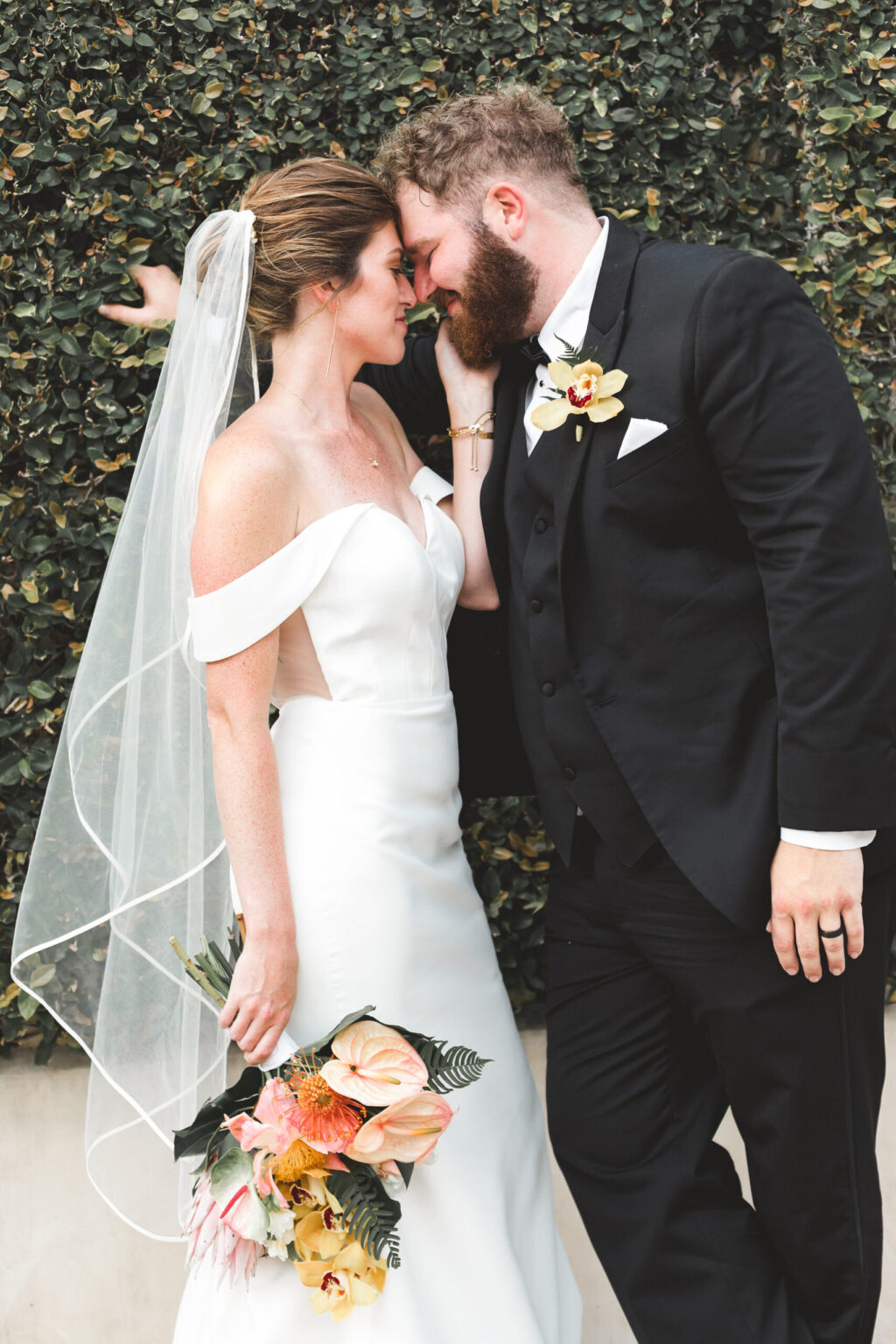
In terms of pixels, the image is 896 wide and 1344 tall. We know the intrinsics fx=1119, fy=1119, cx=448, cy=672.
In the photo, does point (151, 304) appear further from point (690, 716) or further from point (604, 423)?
point (690, 716)

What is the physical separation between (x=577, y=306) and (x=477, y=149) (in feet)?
1.27

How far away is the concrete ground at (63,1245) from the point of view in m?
2.85

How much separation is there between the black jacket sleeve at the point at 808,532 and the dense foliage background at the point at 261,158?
3.27 ft

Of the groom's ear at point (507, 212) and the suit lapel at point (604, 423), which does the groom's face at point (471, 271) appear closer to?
the groom's ear at point (507, 212)

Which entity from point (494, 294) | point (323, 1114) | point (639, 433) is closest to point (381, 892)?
point (323, 1114)

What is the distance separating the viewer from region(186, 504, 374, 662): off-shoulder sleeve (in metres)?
1.97

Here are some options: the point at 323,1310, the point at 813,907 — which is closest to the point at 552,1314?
the point at 323,1310

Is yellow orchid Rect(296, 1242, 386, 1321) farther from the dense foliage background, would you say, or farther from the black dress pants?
the dense foliage background

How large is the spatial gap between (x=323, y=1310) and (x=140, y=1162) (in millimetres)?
661

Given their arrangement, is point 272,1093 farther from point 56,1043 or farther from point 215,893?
point 56,1043

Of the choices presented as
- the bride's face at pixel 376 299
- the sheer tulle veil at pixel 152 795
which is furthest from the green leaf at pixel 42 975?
the bride's face at pixel 376 299

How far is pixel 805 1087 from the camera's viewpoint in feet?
7.00

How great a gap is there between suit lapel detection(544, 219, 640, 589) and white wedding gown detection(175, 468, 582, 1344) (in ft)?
0.99

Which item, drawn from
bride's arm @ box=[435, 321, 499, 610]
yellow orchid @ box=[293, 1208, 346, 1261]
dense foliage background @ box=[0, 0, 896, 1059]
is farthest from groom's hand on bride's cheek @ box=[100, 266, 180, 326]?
yellow orchid @ box=[293, 1208, 346, 1261]
